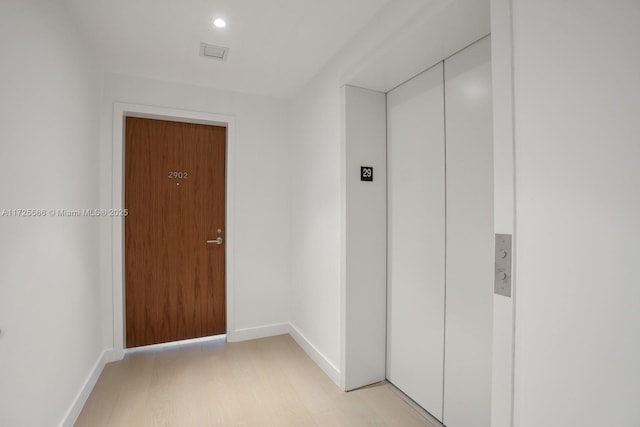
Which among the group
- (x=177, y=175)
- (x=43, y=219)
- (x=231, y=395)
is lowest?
(x=231, y=395)

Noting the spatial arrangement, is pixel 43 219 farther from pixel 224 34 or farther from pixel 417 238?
pixel 417 238

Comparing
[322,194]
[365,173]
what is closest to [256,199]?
[322,194]

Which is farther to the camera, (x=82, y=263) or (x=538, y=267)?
(x=82, y=263)

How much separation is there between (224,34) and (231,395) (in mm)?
2622

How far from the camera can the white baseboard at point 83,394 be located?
177 centimetres

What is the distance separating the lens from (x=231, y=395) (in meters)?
2.17

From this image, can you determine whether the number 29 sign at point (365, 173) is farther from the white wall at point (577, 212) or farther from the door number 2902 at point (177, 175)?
the door number 2902 at point (177, 175)

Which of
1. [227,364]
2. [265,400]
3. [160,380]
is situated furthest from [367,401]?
[160,380]

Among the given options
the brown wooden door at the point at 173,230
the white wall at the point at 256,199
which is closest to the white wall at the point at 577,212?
the white wall at the point at 256,199

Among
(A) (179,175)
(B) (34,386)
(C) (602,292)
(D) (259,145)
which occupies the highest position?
(D) (259,145)

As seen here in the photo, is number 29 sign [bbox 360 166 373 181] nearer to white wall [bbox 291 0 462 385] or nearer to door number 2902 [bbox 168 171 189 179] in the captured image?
white wall [bbox 291 0 462 385]

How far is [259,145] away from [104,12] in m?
1.61

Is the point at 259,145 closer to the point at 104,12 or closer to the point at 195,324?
the point at 104,12

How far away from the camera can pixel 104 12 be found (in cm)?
188
